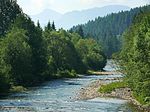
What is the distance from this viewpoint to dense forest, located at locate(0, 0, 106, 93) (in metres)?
106

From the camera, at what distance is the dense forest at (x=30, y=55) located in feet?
346

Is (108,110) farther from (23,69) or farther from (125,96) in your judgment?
(23,69)

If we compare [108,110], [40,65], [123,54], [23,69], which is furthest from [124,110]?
[40,65]

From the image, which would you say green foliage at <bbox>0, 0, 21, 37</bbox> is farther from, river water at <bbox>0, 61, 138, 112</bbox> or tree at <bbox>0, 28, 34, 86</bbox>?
river water at <bbox>0, 61, 138, 112</bbox>

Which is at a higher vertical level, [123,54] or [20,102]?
[123,54]

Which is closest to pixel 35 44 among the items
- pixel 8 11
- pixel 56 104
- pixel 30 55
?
pixel 30 55

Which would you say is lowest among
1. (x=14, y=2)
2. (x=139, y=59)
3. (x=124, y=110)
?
(x=124, y=110)

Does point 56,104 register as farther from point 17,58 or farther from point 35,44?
point 35,44

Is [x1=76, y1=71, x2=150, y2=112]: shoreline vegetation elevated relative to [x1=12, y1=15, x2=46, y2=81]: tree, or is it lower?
lower

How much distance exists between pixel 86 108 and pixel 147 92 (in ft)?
30.5

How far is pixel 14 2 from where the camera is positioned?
177875 mm

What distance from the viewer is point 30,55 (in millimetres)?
117688

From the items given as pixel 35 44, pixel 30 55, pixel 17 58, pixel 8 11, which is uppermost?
pixel 8 11

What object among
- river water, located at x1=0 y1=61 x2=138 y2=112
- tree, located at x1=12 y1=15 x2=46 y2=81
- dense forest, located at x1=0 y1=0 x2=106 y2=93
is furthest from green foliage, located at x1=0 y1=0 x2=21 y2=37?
river water, located at x1=0 y1=61 x2=138 y2=112
